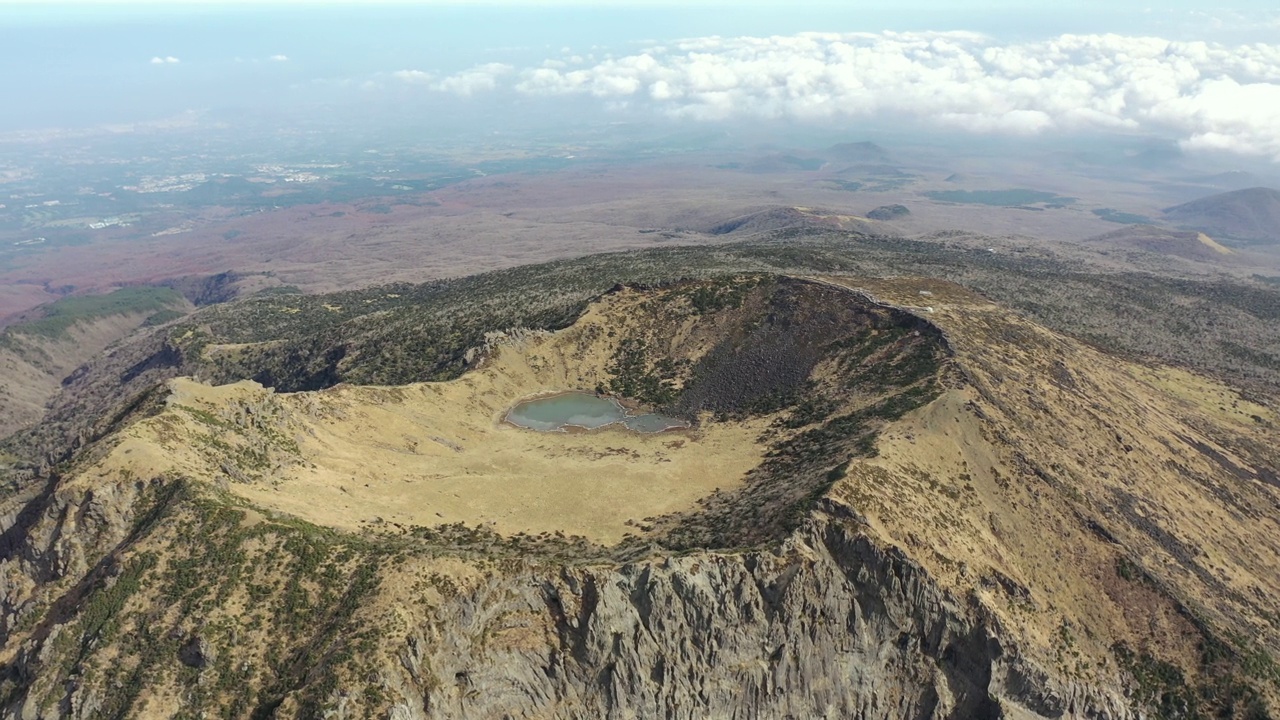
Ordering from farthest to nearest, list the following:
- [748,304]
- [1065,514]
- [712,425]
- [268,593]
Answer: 1. [748,304]
2. [712,425]
3. [1065,514]
4. [268,593]

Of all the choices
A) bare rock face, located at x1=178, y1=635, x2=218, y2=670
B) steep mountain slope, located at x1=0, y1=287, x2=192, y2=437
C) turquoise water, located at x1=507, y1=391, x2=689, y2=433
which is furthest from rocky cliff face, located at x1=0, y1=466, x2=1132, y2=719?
steep mountain slope, located at x1=0, y1=287, x2=192, y2=437

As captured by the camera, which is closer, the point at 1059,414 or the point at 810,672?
the point at 810,672

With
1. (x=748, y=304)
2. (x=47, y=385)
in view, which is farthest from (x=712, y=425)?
(x=47, y=385)

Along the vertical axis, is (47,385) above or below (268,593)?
below

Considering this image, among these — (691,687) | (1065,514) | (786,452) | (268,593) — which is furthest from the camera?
(786,452)

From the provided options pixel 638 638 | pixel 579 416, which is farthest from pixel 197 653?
pixel 579 416

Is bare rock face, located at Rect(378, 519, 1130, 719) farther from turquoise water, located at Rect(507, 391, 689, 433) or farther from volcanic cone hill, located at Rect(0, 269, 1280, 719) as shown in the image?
turquoise water, located at Rect(507, 391, 689, 433)

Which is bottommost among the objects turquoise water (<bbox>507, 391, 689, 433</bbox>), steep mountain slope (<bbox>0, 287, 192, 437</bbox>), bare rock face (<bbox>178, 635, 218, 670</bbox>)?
steep mountain slope (<bbox>0, 287, 192, 437</bbox>)

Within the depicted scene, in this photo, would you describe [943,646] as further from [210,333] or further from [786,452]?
[210,333]
